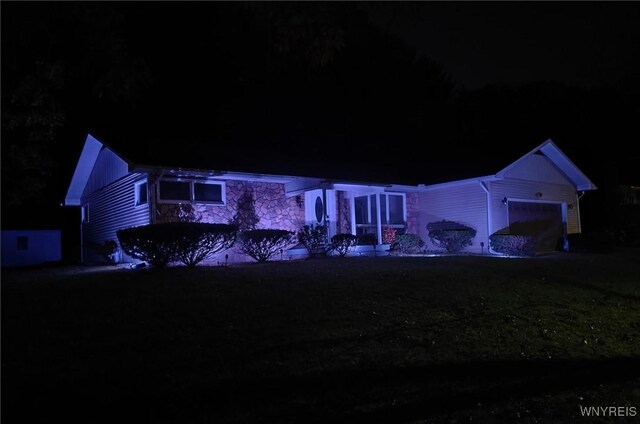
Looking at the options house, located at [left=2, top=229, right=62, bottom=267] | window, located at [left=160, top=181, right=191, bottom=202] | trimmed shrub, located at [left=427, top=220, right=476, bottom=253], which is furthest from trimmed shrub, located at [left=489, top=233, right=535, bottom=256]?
house, located at [left=2, top=229, right=62, bottom=267]

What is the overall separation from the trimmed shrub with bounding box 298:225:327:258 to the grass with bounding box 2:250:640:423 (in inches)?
257

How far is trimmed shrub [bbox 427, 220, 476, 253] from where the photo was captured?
61.7ft

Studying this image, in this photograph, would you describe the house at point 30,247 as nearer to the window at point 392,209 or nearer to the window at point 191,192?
the window at point 191,192

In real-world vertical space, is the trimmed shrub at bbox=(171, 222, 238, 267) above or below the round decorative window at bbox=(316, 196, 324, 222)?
below

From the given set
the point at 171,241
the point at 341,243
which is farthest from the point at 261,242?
the point at 341,243

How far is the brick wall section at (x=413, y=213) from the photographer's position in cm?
2125

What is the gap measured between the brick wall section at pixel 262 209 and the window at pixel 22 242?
18834mm

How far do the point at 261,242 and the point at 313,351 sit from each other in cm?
Result: 883

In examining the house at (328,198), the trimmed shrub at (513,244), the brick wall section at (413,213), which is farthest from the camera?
the brick wall section at (413,213)

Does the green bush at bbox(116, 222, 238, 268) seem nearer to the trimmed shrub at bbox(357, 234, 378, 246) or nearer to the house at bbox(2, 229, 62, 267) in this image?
the trimmed shrub at bbox(357, 234, 378, 246)

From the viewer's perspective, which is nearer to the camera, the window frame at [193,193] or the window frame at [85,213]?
the window frame at [193,193]

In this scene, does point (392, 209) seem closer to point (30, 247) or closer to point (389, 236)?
point (389, 236)

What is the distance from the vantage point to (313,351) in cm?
605

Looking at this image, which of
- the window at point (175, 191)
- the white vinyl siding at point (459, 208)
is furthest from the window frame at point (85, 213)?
the white vinyl siding at point (459, 208)
